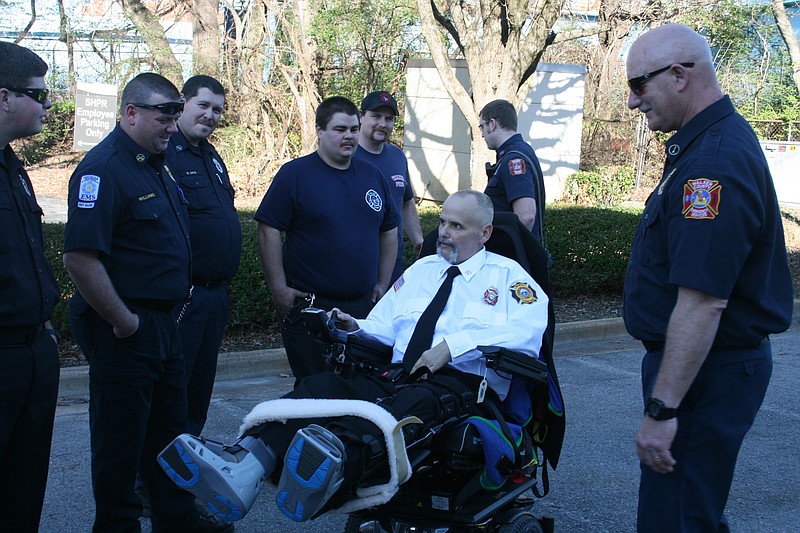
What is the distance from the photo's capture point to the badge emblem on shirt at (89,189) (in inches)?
139

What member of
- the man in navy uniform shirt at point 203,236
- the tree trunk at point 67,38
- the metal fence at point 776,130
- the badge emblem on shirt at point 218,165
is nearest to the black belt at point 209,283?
the man in navy uniform shirt at point 203,236

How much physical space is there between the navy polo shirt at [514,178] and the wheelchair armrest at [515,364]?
2.13m

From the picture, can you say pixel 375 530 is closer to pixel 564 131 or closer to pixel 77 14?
pixel 564 131

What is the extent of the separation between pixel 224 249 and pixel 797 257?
10.1m

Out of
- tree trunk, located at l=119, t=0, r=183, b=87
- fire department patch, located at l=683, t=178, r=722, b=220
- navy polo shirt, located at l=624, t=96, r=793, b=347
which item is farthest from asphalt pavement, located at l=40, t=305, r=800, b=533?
tree trunk, located at l=119, t=0, r=183, b=87

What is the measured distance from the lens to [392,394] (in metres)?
3.68

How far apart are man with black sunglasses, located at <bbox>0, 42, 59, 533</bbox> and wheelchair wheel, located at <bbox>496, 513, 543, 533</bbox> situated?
189 cm

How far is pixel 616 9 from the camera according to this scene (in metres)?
17.1

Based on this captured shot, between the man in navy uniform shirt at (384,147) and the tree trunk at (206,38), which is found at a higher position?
the tree trunk at (206,38)

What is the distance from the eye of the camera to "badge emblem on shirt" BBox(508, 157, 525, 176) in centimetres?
566

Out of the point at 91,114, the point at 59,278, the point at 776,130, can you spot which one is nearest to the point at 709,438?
the point at 59,278


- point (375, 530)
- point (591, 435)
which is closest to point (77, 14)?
point (591, 435)

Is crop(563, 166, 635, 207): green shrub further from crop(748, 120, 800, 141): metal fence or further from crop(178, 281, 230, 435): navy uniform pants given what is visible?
crop(178, 281, 230, 435): navy uniform pants

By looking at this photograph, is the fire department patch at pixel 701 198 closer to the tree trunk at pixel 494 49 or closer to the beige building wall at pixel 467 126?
the tree trunk at pixel 494 49
